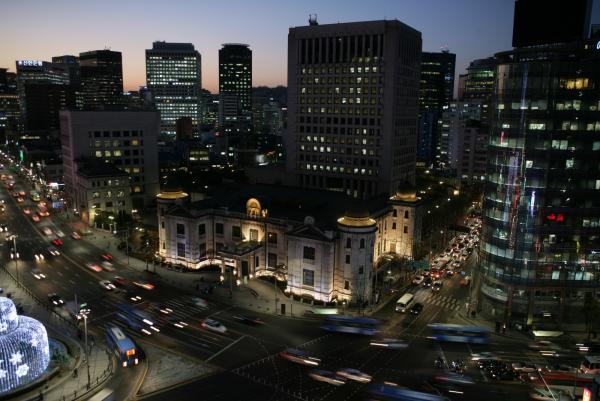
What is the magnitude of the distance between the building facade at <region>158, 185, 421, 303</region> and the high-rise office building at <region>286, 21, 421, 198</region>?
37.5 metres

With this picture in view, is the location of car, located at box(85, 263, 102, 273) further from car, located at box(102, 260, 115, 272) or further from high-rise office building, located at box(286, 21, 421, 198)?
high-rise office building, located at box(286, 21, 421, 198)

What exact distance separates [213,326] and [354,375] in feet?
79.9

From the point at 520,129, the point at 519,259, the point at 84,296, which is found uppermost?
the point at 520,129

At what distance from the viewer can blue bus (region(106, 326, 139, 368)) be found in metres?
62.9

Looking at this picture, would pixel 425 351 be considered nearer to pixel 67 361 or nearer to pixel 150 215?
pixel 67 361

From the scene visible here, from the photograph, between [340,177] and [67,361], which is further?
[340,177]

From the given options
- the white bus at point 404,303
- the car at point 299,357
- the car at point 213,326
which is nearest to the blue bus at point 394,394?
the car at point 299,357

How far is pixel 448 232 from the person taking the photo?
134000 millimetres

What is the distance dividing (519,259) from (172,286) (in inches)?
2462

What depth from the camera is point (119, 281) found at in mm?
93500

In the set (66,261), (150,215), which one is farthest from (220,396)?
(150,215)

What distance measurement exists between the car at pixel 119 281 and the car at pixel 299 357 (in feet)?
134

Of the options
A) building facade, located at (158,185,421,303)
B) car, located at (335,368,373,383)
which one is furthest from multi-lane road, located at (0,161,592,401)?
building facade, located at (158,185,421,303)

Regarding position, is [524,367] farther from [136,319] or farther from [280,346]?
[136,319]
